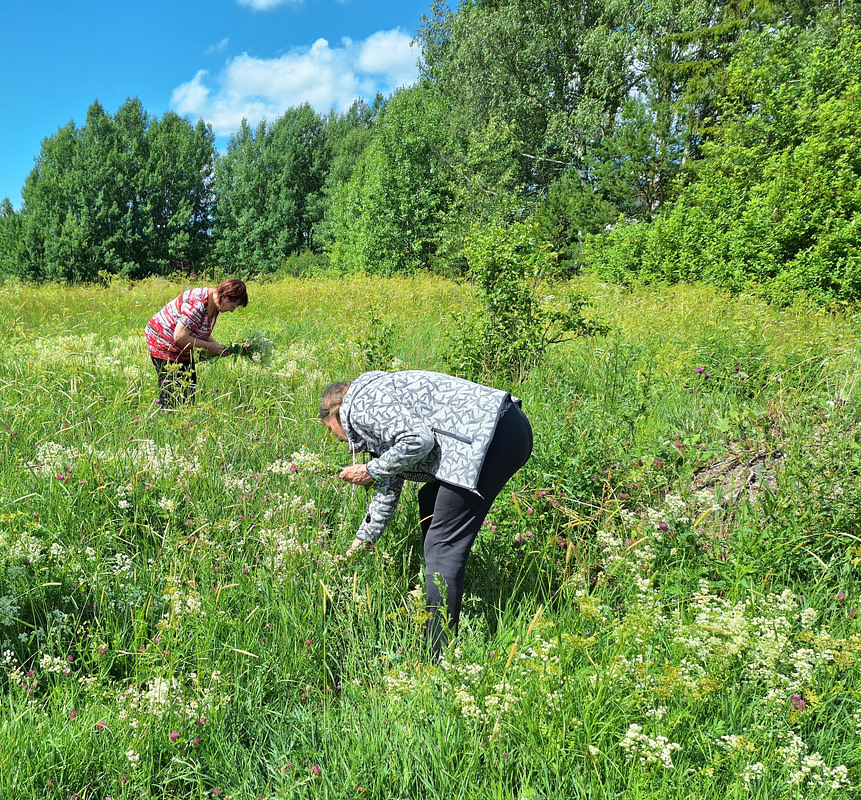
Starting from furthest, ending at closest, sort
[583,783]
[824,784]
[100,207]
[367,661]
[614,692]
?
[100,207], [367,661], [614,692], [583,783], [824,784]

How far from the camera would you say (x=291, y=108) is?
44719mm

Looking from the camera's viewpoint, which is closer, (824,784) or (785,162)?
(824,784)

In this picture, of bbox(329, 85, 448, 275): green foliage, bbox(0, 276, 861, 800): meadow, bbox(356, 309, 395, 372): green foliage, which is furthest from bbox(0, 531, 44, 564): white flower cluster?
bbox(329, 85, 448, 275): green foliage

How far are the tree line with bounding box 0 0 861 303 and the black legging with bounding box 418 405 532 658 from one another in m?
3.37

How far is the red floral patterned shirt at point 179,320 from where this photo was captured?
4.94m

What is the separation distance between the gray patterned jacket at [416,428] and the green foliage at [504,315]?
266 cm

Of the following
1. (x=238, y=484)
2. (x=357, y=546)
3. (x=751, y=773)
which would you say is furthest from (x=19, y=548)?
(x=751, y=773)

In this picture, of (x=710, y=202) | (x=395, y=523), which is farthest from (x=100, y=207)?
(x=395, y=523)

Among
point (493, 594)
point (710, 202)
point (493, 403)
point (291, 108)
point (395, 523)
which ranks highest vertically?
point (291, 108)

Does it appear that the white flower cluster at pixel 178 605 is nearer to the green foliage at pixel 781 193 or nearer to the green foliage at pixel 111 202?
the green foliage at pixel 781 193

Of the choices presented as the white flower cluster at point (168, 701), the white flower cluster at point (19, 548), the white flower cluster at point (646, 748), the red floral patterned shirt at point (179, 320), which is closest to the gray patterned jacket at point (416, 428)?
the white flower cluster at point (168, 701)

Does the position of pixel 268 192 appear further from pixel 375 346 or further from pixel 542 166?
pixel 375 346

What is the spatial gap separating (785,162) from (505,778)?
11.7 m

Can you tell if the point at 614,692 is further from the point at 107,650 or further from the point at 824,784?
the point at 107,650
